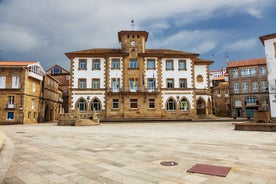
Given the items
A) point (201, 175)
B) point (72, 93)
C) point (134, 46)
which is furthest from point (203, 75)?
point (201, 175)

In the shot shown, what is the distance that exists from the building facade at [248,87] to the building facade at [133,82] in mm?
18672

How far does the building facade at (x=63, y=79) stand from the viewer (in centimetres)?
5388

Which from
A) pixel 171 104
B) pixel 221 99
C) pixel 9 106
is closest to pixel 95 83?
pixel 171 104

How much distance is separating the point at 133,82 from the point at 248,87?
3000 centimetres

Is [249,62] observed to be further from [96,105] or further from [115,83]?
[96,105]

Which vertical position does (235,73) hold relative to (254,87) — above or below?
above

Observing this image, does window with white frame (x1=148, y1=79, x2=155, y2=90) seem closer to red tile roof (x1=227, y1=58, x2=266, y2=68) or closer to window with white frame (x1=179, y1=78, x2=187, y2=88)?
window with white frame (x1=179, y1=78, x2=187, y2=88)

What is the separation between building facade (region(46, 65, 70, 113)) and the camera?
53875mm

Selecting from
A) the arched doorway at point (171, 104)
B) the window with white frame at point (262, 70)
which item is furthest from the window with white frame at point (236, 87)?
the arched doorway at point (171, 104)

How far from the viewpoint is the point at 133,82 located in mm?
33938

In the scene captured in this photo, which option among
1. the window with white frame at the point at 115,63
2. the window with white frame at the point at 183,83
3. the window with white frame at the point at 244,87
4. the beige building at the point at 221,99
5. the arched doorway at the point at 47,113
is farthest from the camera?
the beige building at the point at 221,99

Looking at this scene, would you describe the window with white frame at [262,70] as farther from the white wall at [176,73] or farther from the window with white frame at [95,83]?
the window with white frame at [95,83]

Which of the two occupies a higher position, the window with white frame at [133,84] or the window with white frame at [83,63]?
the window with white frame at [83,63]

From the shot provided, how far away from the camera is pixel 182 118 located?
33469 mm
